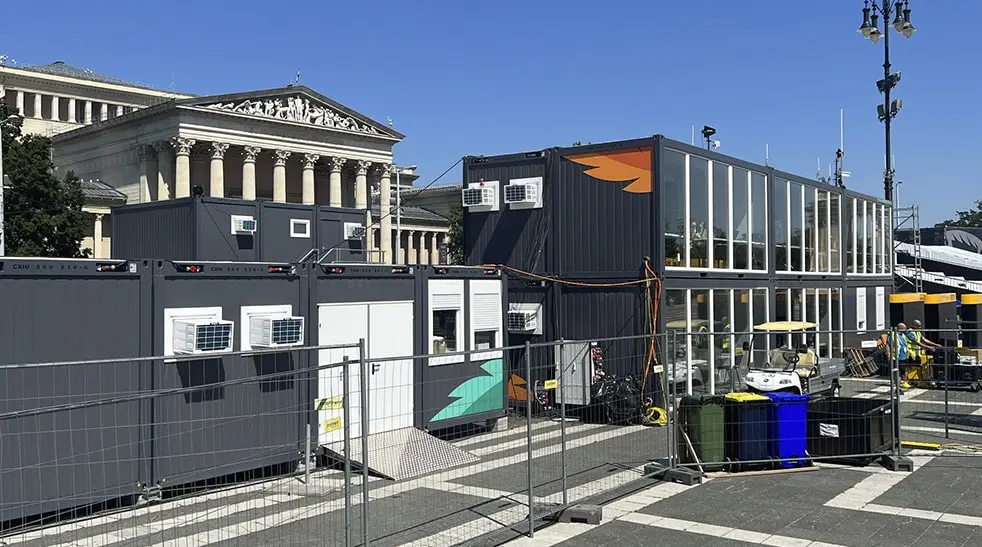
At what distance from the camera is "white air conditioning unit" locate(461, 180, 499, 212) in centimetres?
1878

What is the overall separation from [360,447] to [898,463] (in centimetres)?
739

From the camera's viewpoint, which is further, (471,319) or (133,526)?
(471,319)

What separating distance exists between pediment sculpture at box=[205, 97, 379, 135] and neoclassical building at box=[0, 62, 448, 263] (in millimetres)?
87

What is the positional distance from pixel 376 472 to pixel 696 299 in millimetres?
9059

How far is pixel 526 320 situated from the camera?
17.8m

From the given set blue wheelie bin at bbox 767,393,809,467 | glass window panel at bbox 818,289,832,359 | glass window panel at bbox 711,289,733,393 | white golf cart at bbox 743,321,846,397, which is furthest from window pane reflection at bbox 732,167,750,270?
blue wheelie bin at bbox 767,393,809,467

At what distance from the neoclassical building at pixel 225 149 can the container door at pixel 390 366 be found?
42888mm

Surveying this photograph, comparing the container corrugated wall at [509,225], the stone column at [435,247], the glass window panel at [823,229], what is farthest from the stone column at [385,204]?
the container corrugated wall at [509,225]

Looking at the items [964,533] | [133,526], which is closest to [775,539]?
[964,533]

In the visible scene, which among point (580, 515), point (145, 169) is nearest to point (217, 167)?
point (145, 169)

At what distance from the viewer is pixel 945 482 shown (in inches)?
432

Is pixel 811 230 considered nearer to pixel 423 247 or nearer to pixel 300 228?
pixel 300 228

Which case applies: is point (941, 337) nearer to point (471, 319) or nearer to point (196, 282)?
point (471, 319)

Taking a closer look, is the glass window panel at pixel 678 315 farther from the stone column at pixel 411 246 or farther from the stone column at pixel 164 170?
the stone column at pixel 411 246
